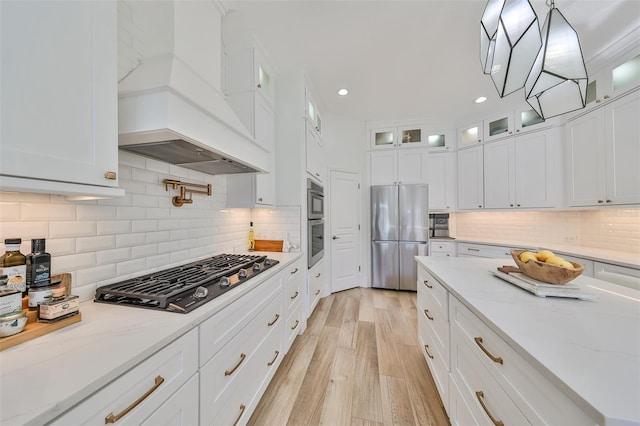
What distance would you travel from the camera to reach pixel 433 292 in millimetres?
1576

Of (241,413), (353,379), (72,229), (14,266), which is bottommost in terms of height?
(353,379)

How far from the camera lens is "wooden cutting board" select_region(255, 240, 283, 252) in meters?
2.42

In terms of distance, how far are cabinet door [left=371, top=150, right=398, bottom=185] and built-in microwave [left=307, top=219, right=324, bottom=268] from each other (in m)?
1.51

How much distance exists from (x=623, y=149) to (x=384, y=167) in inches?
98.3

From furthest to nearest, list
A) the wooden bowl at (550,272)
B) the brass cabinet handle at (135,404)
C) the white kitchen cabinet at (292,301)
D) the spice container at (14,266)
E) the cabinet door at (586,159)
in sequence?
the cabinet door at (586,159) < the white kitchen cabinet at (292,301) < the wooden bowl at (550,272) < the spice container at (14,266) < the brass cabinet handle at (135,404)

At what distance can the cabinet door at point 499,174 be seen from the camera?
129 inches

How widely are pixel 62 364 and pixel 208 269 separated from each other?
2.75 feet

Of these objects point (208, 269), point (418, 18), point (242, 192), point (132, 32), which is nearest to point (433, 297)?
point (208, 269)

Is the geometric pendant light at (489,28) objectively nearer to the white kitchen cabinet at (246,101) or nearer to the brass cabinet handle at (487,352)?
the brass cabinet handle at (487,352)

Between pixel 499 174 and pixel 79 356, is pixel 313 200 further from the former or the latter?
pixel 499 174

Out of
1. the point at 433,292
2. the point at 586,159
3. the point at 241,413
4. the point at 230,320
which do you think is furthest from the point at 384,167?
the point at 241,413

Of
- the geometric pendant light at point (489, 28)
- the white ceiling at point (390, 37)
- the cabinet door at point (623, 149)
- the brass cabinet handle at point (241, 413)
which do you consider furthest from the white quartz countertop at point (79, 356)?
the cabinet door at point (623, 149)

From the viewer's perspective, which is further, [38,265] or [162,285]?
[162,285]

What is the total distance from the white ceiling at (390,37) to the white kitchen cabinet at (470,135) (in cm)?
60
